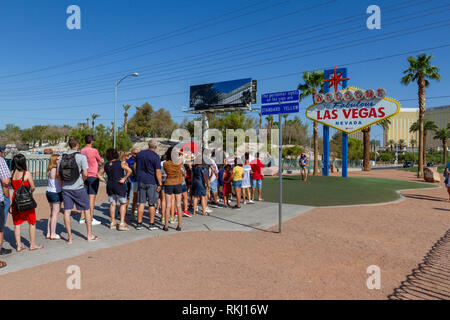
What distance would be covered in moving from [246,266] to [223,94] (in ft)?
151

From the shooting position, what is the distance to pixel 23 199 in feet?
16.1

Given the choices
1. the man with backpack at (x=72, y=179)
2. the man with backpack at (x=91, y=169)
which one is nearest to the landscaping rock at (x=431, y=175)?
the man with backpack at (x=91, y=169)

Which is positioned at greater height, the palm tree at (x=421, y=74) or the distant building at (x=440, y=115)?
the distant building at (x=440, y=115)

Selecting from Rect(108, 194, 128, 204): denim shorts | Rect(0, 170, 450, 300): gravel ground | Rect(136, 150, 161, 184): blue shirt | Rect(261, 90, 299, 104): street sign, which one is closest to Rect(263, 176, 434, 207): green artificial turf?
Rect(0, 170, 450, 300): gravel ground

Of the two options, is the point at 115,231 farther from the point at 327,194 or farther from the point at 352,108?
the point at 352,108

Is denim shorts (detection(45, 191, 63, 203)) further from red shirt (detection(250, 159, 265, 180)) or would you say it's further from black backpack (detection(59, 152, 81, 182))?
red shirt (detection(250, 159, 265, 180))

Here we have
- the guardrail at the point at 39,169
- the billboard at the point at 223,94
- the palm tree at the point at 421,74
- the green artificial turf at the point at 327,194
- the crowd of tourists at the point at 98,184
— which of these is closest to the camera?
the crowd of tourists at the point at 98,184

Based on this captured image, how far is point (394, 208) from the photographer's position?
383 inches

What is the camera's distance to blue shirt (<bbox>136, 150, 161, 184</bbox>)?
6.39 metres

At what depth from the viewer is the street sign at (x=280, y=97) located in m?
6.35

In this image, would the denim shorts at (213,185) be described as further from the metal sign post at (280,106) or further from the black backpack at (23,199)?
the black backpack at (23,199)

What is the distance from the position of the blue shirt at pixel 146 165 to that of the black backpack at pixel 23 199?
2023mm
